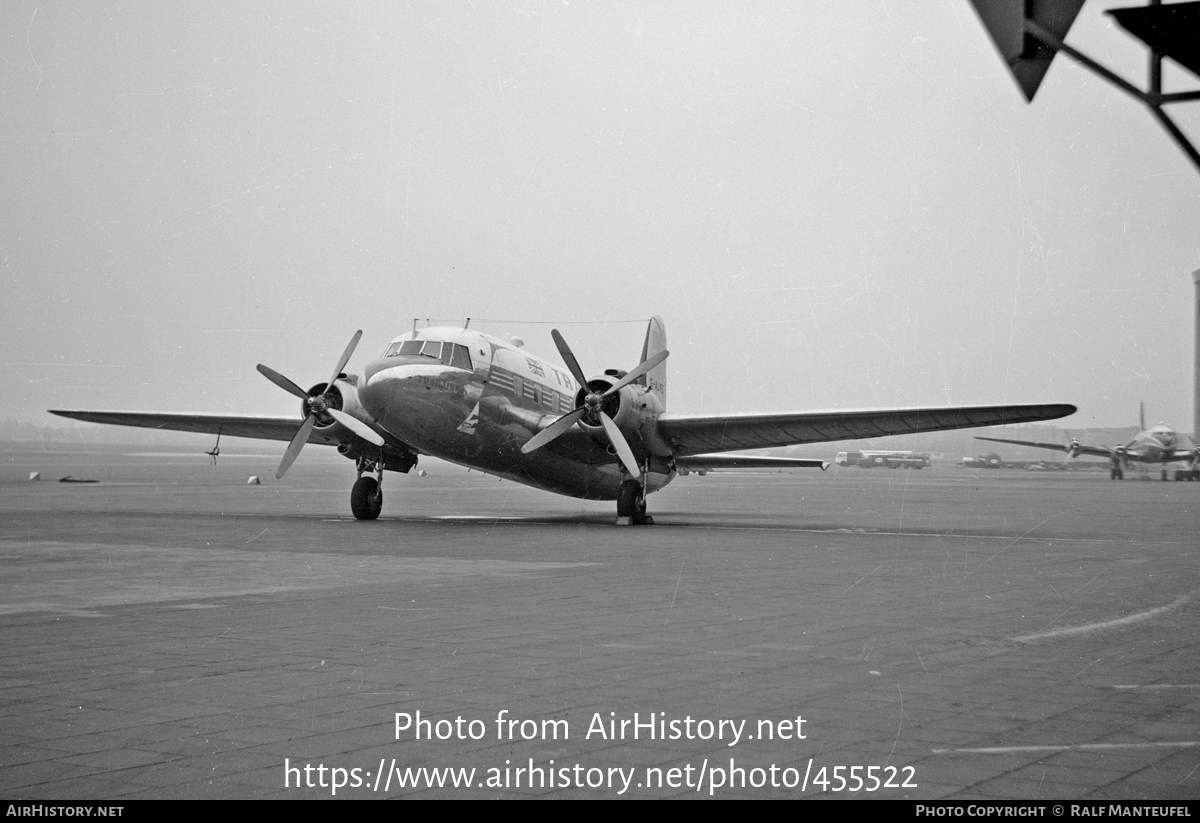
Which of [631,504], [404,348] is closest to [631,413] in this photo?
[631,504]

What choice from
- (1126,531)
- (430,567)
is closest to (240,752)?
(430,567)

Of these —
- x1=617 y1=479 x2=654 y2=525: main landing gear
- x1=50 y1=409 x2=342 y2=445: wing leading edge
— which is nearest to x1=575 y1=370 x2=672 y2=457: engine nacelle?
x1=617 y1=479 x2=654 y2=525: main landing gear

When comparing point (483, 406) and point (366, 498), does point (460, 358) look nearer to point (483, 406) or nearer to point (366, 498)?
point (483, 406)

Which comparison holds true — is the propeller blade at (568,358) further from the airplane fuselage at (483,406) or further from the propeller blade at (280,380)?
the propeller blade at (280,380)

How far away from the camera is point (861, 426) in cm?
2841

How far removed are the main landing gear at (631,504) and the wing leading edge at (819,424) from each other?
2.29 meters

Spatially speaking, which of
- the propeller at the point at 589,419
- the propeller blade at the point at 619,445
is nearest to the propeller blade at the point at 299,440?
the propeller at the point at 589,419

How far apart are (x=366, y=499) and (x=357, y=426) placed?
177cm

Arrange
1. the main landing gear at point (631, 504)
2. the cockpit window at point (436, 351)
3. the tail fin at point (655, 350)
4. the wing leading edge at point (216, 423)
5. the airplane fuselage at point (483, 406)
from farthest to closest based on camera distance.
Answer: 1. the tail fin at point (655, 350)
2. the wing leading edge at point (216, 423)
3. the main landing gear at point (631, 504)
4. the cockpit window at point (436, 351)
5. the airplane fuselage at point (483, 406)

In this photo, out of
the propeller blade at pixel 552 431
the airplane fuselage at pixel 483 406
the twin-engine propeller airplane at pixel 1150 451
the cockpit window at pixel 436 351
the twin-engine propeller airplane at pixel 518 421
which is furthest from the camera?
the twin-engine propeller airplane at pixel 1150 451

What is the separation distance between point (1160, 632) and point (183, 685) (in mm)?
8412

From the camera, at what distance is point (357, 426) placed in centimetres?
2692

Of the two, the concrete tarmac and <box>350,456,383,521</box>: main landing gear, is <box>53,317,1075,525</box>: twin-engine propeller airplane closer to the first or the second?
<box>350,456,383,521</box>: main landing gear

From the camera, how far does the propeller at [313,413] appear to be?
1053 inches
